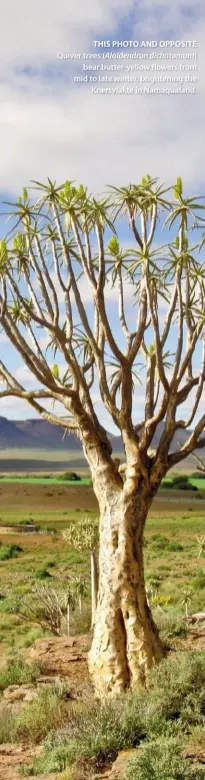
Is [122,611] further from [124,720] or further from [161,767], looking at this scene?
[161,767]

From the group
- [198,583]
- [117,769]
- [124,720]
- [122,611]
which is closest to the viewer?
[117,769]

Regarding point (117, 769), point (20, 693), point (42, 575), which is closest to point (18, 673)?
point (20, 693)

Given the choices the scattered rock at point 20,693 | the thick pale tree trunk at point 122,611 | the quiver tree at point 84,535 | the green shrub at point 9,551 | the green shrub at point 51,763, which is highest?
the green shrub at point 9,551

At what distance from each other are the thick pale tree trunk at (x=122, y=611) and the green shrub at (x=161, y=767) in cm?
375

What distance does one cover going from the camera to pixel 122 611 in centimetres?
1106

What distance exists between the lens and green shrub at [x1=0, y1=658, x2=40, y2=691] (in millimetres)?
12344

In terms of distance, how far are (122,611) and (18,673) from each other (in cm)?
307

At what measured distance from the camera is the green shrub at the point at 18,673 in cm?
1234

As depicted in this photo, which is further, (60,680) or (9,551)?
(9,551)

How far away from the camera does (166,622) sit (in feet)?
47.4

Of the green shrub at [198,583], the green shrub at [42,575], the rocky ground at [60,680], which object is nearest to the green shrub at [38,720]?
the rocky ground at [60,680]

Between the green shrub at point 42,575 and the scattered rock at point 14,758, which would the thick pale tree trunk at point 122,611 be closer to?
the scattered rock at point 14,758

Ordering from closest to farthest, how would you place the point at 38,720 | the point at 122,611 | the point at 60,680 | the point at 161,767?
the point at 161,767 < the point at 38,720 < the point at 122,611 < the point at 60,680

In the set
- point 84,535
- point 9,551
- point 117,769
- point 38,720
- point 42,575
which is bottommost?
point 117,769
